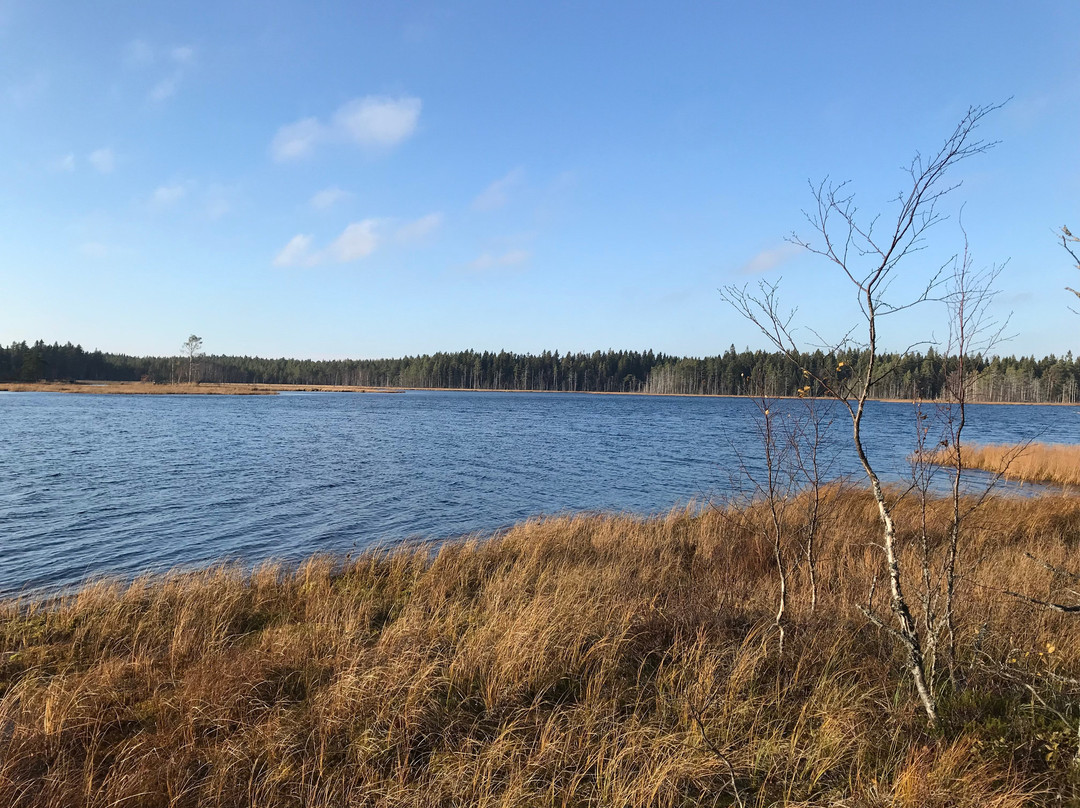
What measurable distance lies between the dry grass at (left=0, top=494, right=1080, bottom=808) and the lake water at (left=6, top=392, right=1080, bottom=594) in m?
5.11

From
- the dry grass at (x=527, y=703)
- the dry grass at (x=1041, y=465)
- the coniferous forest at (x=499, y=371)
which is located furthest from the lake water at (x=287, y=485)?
→ the coniferous forest at (x=499, y=371)

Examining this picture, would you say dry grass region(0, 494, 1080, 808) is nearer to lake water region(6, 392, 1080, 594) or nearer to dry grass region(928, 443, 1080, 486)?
lake water region(6, 392, 1080, 594)

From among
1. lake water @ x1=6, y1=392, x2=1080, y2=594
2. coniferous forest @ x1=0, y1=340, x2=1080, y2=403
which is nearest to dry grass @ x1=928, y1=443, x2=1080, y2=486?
lake water @ x1=6, y1=392, x2=1080, y2=594

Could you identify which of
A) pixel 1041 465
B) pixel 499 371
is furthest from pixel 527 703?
pixel 499 371

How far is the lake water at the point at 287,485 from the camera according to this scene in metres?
12.5

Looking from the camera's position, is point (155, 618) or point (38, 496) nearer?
point (155, 618)

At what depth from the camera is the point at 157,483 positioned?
761 inches

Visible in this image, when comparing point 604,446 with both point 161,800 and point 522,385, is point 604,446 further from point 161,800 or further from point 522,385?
point 522,385

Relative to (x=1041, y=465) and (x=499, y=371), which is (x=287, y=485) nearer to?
(x=1041, y=465)

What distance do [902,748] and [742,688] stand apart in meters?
1.10

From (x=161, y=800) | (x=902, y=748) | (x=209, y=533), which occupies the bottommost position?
(x=209, y=533)

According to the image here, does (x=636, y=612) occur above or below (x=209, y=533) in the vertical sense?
above

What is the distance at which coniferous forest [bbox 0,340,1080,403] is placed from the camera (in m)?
118

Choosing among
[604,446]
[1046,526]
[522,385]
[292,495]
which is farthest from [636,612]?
[522,385]
